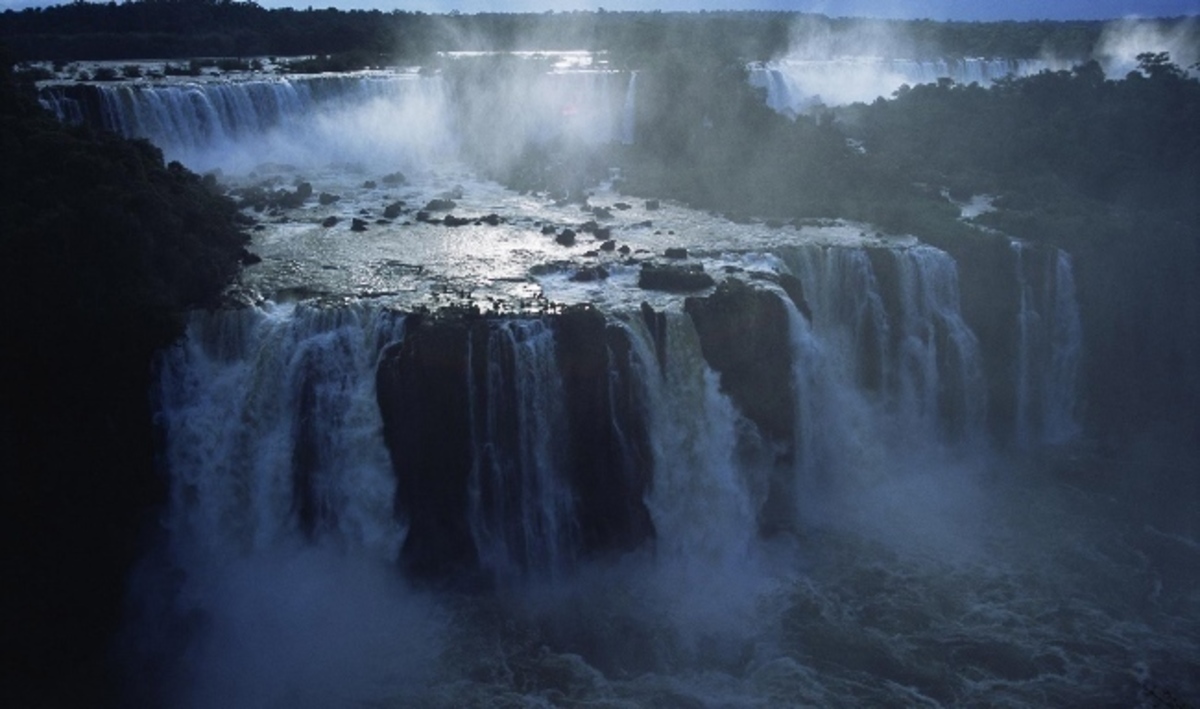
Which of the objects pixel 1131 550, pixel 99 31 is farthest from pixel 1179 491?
pixel 99 31

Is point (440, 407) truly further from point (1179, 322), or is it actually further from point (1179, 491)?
point (1179, 322)

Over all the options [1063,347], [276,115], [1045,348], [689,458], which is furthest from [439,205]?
[1063,347]

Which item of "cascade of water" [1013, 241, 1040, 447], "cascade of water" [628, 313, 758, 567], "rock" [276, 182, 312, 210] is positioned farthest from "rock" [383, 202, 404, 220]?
"cascade of water" [1013, 241, 1040, 447]

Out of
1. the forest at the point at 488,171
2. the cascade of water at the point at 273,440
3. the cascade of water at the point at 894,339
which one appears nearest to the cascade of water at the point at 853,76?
the forest at the point at 488,171

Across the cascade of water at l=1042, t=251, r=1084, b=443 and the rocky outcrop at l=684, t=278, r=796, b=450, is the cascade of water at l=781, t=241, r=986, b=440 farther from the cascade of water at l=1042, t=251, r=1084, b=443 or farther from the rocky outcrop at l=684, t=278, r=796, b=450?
the cascade of water at l=1042, t=251, r=1084, b=443

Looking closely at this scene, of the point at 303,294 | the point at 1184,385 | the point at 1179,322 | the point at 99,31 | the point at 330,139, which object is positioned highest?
the point at 99,31

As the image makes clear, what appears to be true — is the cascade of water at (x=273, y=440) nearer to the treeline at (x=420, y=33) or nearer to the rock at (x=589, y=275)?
the rock at (x=589, y=275)
